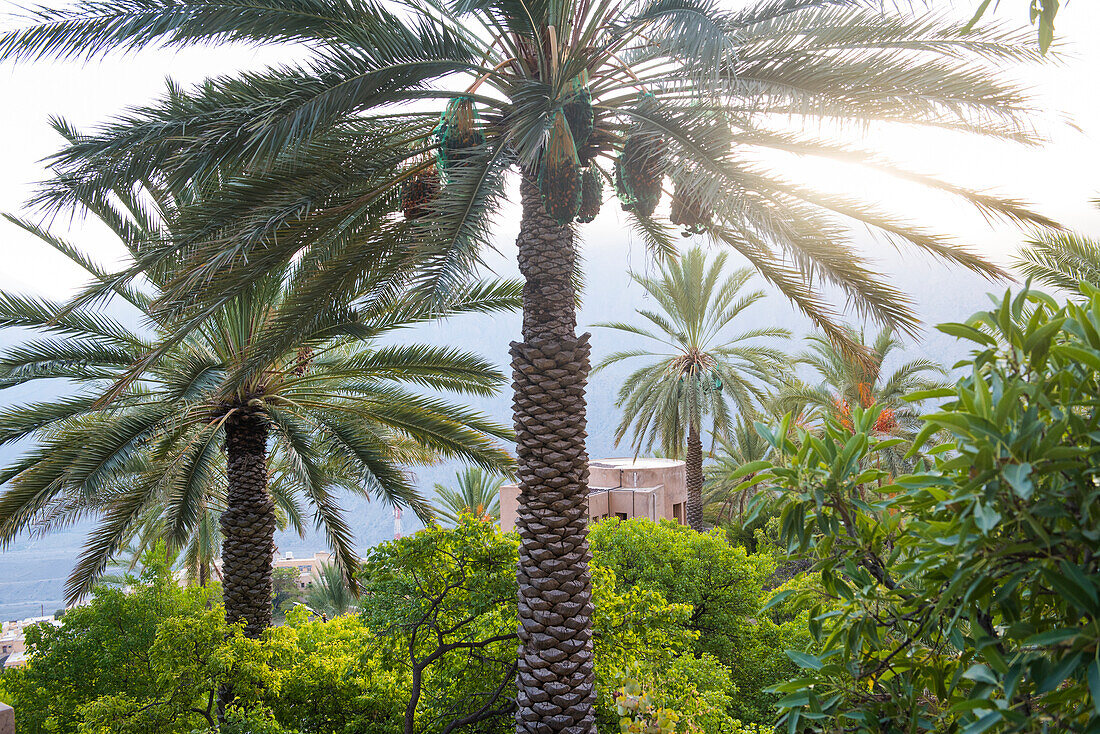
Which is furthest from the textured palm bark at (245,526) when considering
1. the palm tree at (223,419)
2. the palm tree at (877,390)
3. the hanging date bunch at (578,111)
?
the palm tree at (877,390)

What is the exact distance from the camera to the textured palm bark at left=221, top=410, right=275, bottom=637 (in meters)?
9.24

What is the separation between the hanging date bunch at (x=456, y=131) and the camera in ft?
17.6

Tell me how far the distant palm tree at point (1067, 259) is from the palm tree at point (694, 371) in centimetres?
876

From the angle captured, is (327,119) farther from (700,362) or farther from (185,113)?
(700,362)

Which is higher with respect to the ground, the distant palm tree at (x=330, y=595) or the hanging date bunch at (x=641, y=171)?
the hanging date bunch at (x=641, y=171)

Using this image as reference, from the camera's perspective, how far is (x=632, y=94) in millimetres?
6031

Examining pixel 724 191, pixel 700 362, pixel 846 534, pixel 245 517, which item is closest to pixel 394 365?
pixel 245 517

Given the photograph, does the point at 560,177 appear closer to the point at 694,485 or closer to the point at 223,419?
the point at 223,419

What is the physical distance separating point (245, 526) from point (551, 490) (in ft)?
17.7

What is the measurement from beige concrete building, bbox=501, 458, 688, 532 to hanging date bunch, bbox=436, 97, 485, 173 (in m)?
12.9

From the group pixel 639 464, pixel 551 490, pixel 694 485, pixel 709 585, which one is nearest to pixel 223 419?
pixel 551 490

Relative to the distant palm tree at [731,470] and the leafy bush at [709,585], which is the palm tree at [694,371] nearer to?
the distant palm tree at [731,470]

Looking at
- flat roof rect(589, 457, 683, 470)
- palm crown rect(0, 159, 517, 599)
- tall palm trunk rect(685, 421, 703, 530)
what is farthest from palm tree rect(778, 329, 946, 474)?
palm crown rect(0, 159, 517, 599)

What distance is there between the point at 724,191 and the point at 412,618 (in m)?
4.76
